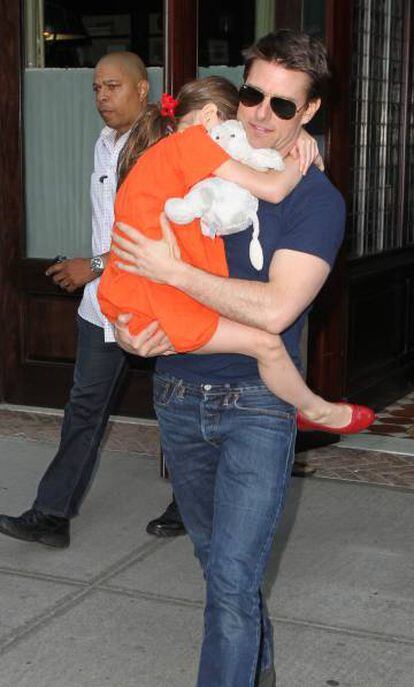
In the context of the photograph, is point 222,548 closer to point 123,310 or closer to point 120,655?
point 123,310

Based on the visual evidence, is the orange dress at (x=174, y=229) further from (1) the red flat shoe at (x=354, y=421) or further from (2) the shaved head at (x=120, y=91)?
(2) the shaved head at (x=120, y=91)

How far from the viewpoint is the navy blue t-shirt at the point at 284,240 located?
296 centimetres

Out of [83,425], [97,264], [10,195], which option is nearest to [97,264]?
[97,264]

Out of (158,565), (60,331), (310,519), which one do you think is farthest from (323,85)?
(60,331)

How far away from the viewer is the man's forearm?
9.60 ft

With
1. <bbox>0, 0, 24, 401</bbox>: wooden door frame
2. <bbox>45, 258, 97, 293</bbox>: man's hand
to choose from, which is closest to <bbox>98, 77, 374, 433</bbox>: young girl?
<bbox>45, 258, 97, 293</bbox>: man's hand

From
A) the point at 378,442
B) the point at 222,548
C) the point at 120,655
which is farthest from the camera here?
the point at 378,442

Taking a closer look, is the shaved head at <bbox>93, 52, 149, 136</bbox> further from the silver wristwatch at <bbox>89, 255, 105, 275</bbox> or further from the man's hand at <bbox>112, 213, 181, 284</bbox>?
the man's hand at <bbox>112, 213, 181, 284</bbox>

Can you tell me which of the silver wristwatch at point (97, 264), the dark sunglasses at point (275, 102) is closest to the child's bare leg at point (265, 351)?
the dark sunglasses at point (275, 102)

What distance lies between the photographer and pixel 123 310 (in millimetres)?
3104

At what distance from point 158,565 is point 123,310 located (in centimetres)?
192

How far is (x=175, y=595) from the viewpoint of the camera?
4.46 metres

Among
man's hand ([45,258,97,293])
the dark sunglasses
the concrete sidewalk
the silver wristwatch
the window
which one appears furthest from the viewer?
the window

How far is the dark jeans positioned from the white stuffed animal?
203cm
